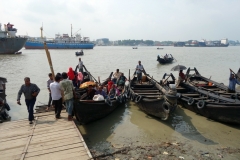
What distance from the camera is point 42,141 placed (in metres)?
5.72

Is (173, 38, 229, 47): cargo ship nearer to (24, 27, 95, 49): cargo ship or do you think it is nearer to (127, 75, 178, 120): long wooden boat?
(24, 27, 95, 49): cargo ship

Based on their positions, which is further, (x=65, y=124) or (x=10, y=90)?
(x=10, y=90)

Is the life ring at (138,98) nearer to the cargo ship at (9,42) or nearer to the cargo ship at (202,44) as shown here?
the cargo ship at (9,42)

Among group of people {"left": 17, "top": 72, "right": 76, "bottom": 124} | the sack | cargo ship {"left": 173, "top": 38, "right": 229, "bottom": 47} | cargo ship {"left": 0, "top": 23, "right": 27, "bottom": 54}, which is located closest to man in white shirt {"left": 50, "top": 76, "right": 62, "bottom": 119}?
group of people {"left": 17, "top": 72, "right": 76, "bottom": 124}

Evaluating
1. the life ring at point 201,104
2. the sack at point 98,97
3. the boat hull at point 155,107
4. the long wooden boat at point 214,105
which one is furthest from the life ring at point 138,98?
the life ring at point 201,104

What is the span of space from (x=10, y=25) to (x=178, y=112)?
2366 inches

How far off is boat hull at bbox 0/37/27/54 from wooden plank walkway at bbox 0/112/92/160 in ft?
163

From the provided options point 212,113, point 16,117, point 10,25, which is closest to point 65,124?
point 16,117

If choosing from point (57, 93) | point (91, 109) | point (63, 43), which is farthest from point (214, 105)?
point (63, 43)

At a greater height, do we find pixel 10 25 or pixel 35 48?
pixel 10 25

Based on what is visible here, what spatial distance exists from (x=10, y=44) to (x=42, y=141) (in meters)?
52.9

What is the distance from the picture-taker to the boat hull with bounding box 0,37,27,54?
50.4 m

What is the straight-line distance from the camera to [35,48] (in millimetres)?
87375

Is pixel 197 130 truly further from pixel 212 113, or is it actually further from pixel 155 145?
pixel 155 145
